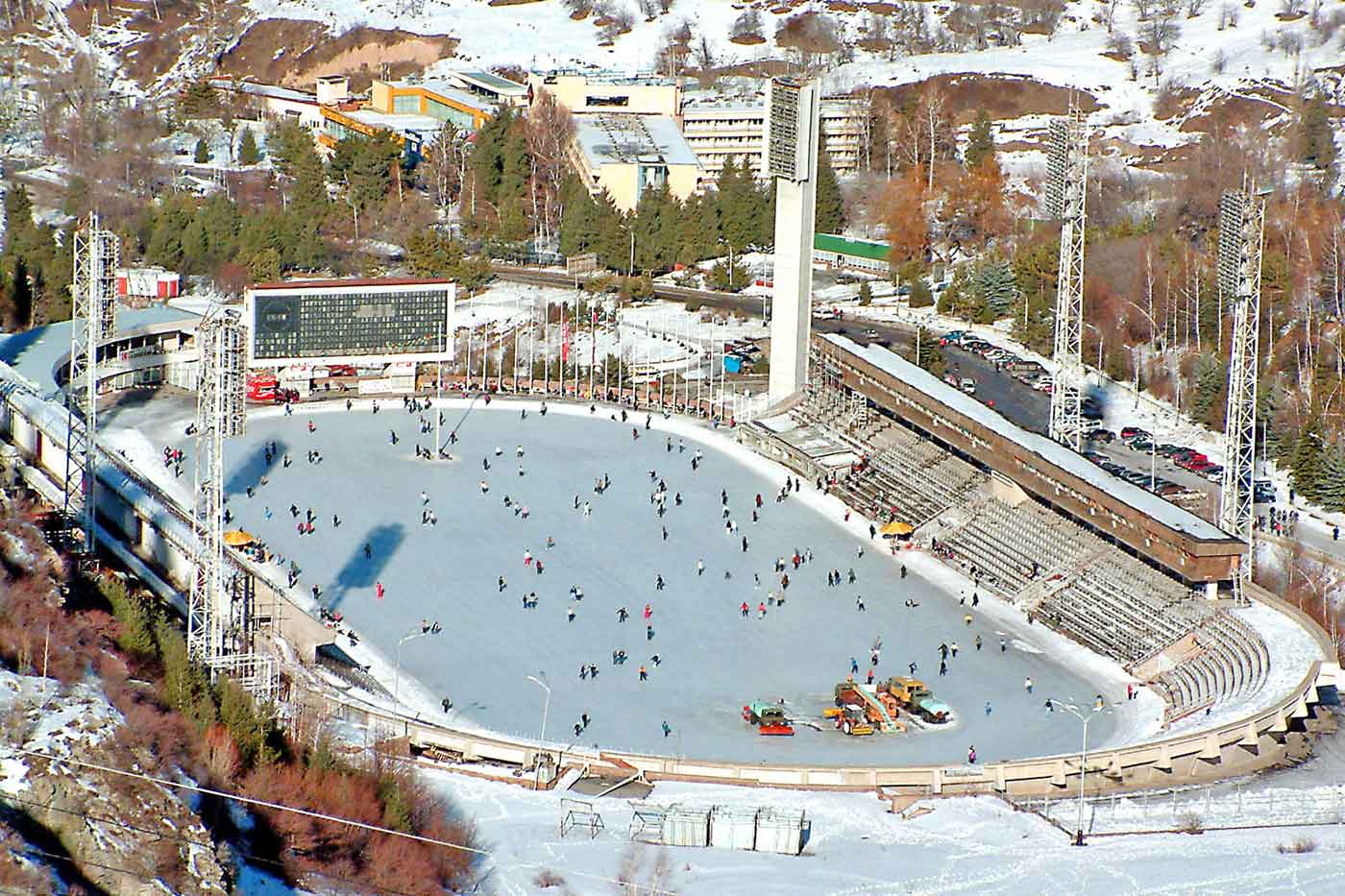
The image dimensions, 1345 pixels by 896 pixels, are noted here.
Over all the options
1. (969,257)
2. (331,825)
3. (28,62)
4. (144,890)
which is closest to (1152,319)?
(969,257)

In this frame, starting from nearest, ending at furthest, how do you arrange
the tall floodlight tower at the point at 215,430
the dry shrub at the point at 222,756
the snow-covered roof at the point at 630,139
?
the dry shrub at the point at 222,756 < the tall floodlight tower at the point at 215,430 < the snow-covered roof at the point at 630,139

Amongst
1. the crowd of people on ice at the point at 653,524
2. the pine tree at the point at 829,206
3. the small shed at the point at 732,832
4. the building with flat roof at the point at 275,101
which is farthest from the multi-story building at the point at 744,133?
the small shed at the point at 732,832

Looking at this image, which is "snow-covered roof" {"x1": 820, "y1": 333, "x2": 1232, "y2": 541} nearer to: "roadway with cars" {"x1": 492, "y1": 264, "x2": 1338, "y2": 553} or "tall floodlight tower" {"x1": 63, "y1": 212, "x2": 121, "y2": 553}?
"roadway with cars" {"x1": 492, "y1": 264, "x2": 1338, "y2": 553}

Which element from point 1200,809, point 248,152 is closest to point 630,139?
point 248,152

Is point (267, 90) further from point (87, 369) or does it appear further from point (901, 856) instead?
point (901, 856)

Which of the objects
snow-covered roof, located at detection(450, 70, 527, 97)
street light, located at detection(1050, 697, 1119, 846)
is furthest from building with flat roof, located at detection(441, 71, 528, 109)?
street light, located at detection(1050, 697, 1119, 846)

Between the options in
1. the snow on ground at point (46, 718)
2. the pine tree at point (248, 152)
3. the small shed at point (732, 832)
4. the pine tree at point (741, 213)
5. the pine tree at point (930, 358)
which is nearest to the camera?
the snow on ground at point (46, 718)

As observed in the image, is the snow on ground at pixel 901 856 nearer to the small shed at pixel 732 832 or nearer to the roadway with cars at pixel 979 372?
the small shed at pixel 732 832
